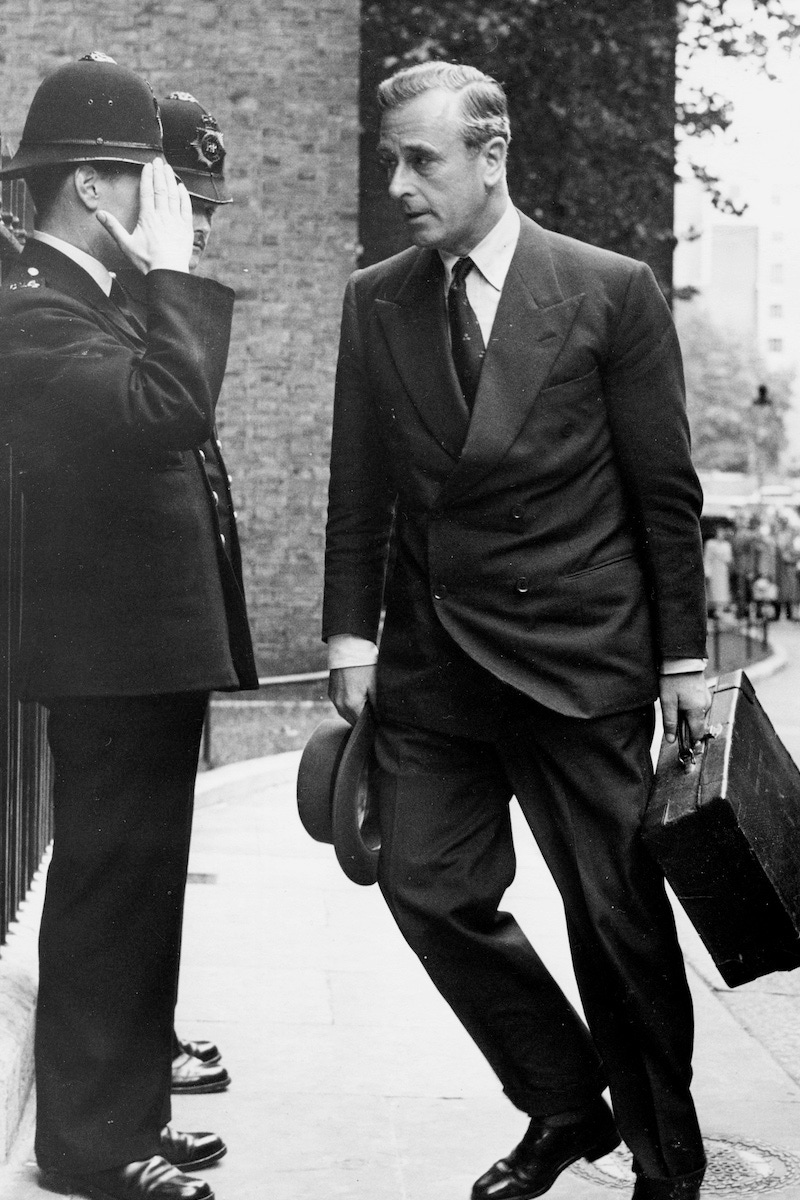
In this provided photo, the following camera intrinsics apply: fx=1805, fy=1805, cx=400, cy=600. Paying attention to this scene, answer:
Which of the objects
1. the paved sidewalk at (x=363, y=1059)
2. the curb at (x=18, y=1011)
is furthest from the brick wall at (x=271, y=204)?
the curb at (x=18, y=1011)

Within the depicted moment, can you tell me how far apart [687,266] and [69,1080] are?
123 meters

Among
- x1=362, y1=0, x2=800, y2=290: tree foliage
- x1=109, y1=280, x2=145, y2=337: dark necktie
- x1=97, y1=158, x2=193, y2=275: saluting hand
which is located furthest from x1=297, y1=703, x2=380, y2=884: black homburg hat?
x1=362, y1=0, x2=800, y2=290: tree foliage

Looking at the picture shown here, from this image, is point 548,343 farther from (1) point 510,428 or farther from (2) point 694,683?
(2) point 694,683

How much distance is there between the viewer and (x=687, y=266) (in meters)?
122

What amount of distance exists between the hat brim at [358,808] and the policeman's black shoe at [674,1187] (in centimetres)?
77

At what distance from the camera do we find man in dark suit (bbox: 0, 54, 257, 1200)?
3.27 metres

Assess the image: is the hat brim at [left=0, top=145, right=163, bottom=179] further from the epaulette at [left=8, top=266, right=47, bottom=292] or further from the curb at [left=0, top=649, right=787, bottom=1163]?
the curb at [left=0, top=649, right=787, bottom=1163]

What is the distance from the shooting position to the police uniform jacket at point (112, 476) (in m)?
3.19

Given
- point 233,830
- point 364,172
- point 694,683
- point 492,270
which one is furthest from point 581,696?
point 364,172

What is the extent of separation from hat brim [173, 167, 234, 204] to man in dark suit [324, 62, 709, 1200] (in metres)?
0.99

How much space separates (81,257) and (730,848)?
5.31ft

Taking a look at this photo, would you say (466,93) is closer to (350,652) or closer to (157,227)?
(157,227)

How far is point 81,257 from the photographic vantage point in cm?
337

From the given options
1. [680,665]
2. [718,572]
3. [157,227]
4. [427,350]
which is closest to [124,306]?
[157,227]
